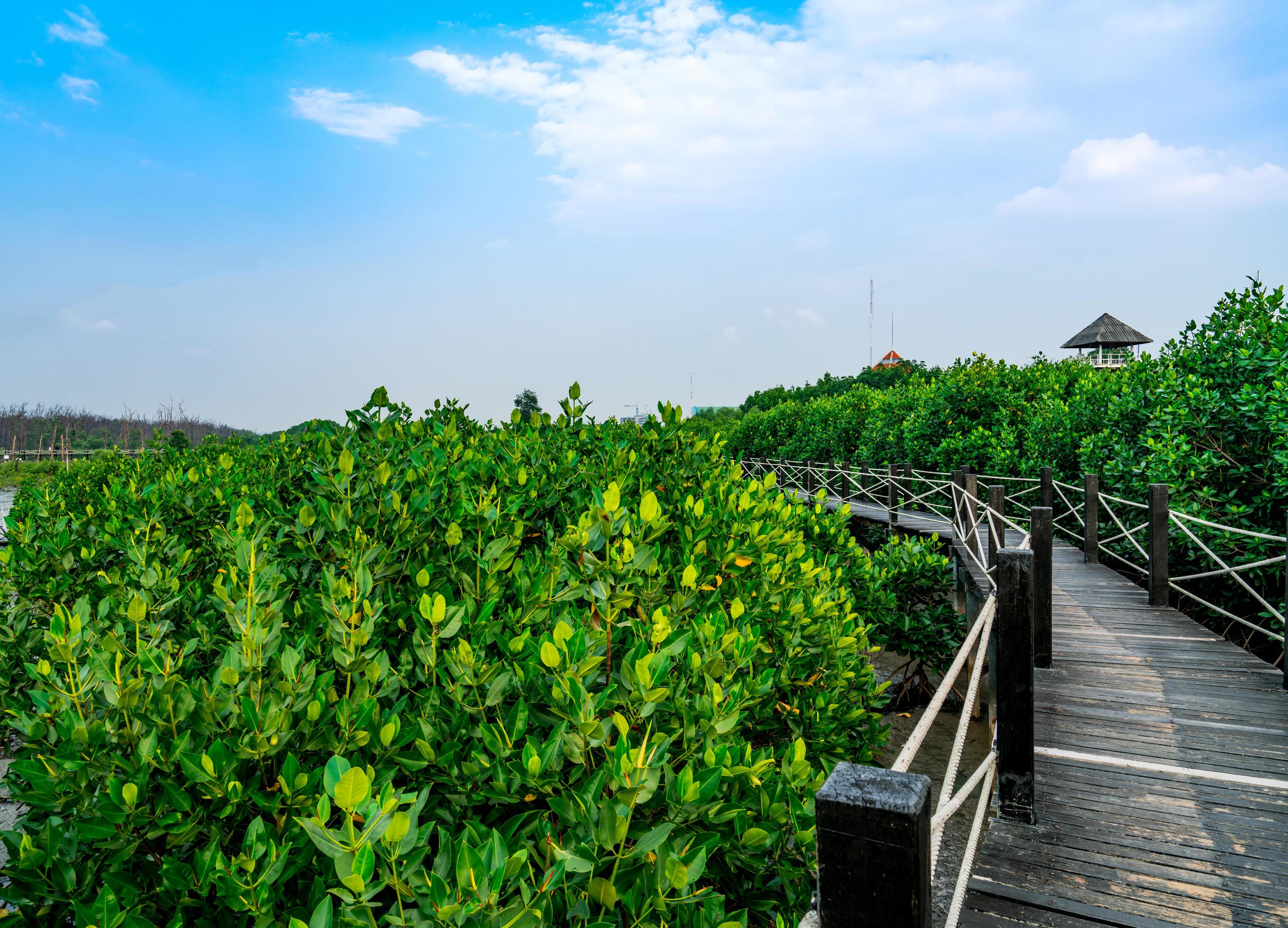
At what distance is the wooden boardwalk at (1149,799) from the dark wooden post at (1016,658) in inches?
16.1

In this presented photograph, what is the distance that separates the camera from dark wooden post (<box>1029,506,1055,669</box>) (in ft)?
18.9

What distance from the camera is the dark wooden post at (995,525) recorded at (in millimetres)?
8906

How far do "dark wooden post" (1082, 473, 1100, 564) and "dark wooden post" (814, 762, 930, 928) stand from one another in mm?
9910

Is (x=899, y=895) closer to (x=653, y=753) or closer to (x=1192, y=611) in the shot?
(x=653, y=753)

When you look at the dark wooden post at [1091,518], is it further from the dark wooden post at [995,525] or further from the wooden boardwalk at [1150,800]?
the wooden boardwalk at [1150,800]

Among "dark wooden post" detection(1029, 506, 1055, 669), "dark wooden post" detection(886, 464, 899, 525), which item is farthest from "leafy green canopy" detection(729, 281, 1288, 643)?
"dark wooden post" detection(1029, 506, 1055, 669)

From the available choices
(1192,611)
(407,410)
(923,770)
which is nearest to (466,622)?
(407,410)

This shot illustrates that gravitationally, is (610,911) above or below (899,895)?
below

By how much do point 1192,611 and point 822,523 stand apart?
5561mm

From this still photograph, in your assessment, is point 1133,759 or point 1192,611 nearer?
point 1133,759

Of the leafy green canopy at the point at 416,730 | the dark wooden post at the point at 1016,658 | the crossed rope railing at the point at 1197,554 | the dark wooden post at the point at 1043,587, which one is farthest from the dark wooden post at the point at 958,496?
the leafy green canopy at the point at 416,730

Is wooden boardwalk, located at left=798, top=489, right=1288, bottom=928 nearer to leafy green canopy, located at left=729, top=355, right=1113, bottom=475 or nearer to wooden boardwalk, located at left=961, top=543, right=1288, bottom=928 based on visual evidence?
wooden boardwalk, located at left=961, top=543, right=1288, bottom=928

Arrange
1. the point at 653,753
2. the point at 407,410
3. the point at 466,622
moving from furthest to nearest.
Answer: the point at 407,410, the point at 466,622, the point at 653,753

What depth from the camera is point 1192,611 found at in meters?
8.77
